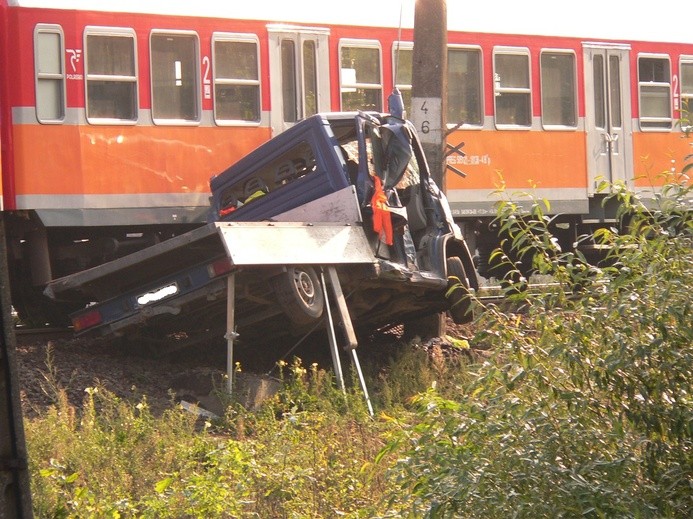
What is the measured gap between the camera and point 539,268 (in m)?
6.24

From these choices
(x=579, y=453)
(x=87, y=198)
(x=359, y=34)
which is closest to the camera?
(x=579, y=453)

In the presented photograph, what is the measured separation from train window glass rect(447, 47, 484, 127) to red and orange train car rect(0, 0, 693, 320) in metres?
0.02

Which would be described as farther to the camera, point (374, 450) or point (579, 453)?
point (374, 450)

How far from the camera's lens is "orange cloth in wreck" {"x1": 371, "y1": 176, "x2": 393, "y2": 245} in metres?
10.6

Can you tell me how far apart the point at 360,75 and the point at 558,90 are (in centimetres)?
336

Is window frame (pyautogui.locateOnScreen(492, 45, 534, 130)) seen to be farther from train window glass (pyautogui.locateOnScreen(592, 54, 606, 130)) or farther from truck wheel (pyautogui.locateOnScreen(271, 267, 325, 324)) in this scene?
truck wheel (pyautogui.locateOnScreen(271, 267, 325, 324))

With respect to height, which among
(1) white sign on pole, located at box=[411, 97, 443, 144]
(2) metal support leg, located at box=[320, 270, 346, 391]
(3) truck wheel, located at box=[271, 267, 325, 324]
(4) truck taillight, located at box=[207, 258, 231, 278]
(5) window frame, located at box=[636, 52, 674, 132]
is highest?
(5) window frame, located at box=[636, 52, 674, 132]

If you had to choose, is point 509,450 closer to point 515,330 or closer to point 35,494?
point 515,330

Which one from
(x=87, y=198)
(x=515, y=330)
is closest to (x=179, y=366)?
(x=87, y=198)

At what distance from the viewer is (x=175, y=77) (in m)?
14.4

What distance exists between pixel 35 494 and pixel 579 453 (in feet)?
9.63

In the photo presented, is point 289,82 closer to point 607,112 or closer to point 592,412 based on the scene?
point 607,112

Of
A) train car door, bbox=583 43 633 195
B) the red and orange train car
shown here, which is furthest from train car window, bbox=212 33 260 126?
train car door, bbox=583 43 633 195

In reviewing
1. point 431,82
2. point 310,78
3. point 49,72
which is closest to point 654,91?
point 310,78
